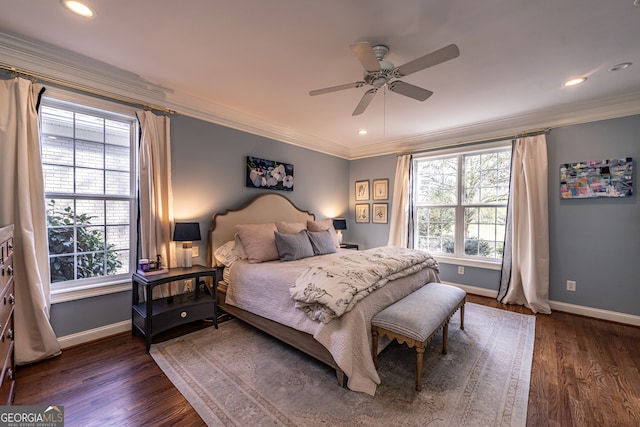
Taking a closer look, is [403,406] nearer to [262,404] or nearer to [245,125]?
[262,404]

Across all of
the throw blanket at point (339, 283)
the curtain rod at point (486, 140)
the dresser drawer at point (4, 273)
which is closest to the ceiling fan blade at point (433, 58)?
the throw blanket at point (339, 283)

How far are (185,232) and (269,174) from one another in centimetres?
158

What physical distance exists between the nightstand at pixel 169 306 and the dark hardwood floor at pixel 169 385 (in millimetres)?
240

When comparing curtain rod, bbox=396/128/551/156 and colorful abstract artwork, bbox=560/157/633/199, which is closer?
colorful abstract artwork, bbox=560/157/633/199

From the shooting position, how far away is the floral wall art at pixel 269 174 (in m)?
3.72

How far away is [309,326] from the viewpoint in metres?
2.06

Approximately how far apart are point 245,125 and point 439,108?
259 centimetres

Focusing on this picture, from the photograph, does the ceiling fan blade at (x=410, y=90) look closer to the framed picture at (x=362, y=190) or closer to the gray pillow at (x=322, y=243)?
the gray pillow at (x=322, y=243)

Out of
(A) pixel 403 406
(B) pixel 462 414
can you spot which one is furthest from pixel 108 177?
(B) pixel 462 414

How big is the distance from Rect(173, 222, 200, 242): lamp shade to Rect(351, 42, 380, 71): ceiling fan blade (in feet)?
7.55

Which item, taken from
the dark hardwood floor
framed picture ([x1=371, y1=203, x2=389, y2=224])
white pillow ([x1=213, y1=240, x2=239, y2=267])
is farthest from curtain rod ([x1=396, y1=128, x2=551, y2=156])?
white pillow ([x1=213, y1=240, x2=239, y2=267])

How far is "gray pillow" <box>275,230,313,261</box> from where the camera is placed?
310cm

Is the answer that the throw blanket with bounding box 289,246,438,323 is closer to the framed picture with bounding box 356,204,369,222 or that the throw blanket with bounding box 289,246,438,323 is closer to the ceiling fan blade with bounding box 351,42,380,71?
the ceiling fan blade with bounding box 351,42,380,71

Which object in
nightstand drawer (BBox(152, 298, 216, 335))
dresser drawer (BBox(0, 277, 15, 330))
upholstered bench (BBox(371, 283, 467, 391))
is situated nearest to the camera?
dresser drawer (BBox(0, 277, 15, 330))
